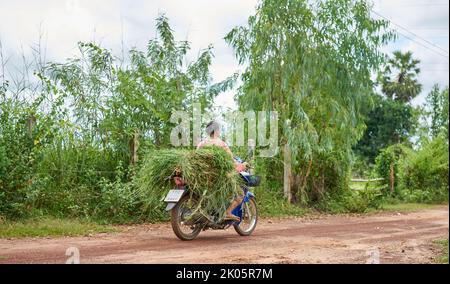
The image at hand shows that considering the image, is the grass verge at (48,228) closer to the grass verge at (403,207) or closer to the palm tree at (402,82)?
the grass verge at (403,207)

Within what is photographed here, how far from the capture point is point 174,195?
878cm

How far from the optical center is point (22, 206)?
10.1m

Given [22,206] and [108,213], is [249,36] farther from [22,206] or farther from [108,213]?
[22,206]

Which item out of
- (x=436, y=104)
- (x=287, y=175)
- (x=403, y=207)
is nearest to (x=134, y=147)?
(x=287, y=175)

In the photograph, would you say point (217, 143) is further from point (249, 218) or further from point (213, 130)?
point (249, 218)

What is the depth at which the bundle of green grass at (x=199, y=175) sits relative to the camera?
8.91 metres

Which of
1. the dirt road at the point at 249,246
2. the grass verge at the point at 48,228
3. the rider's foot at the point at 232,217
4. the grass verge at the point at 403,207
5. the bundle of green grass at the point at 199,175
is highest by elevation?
the bundle of green grass at the point at 199,175

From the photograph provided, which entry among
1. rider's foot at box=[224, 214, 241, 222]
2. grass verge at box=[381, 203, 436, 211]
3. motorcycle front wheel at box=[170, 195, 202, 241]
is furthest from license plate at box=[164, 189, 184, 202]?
grass verge at box=[381, 203, 436, 211]

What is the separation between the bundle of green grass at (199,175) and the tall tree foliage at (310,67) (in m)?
5.63

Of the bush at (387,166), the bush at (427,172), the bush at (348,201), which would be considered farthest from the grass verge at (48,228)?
the bush at (427,172)

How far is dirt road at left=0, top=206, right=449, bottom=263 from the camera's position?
24.1 ft

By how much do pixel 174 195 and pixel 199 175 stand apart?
455mm
